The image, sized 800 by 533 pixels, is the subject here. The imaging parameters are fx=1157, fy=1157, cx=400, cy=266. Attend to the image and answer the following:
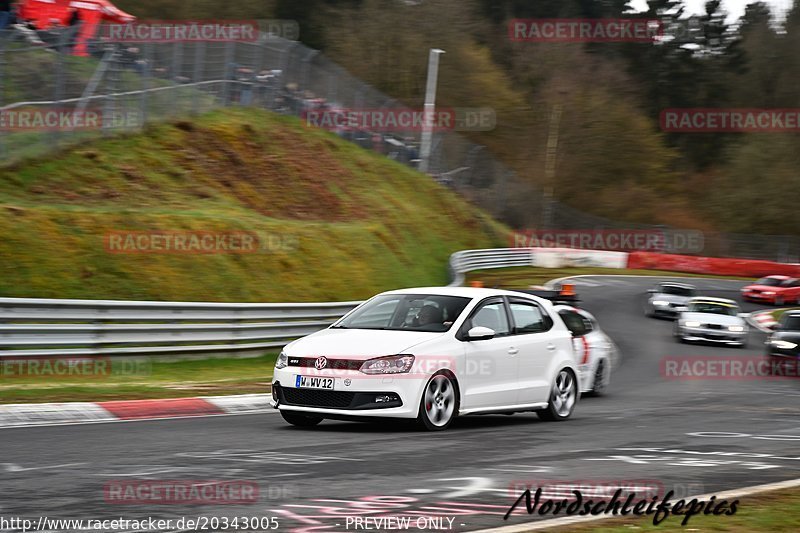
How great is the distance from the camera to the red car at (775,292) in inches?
1882

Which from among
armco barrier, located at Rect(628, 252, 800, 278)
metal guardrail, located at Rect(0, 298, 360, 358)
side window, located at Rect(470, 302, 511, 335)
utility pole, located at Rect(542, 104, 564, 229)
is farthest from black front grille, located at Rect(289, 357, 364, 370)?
utility pole, located at Rect(542, 104, 564, 229)

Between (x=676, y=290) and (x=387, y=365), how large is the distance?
95.7ft

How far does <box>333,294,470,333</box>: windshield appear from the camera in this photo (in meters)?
12.0

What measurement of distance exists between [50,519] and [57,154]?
68.2 ft

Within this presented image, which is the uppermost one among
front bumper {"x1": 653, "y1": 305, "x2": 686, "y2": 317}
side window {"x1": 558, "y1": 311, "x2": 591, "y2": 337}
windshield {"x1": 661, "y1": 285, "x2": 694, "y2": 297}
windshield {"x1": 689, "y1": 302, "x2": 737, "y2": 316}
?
side window {"x1": 558, "y1": 311, "x2": 591, "y2": 337}

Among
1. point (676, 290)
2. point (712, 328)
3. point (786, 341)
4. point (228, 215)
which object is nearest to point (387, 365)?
point (786, 341)

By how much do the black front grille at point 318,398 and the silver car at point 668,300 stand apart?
1075 inches

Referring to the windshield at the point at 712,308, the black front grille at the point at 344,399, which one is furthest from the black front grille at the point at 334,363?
the windshield at the point at 712,308

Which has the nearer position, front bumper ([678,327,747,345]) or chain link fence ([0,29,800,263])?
chain link fence ([0,29,800,263])

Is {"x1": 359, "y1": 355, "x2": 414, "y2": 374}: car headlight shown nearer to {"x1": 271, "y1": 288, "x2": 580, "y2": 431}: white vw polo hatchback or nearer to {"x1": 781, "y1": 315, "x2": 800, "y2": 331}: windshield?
{"x1": 271, "y1": 288, "x2": 580, "y2": 431}: white vw polo hatchback

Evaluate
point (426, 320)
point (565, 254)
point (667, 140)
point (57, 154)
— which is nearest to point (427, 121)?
point (565, 254)

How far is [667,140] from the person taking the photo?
99.0m

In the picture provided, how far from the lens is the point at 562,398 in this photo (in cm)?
1359

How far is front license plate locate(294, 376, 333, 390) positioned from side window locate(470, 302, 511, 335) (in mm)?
1850
